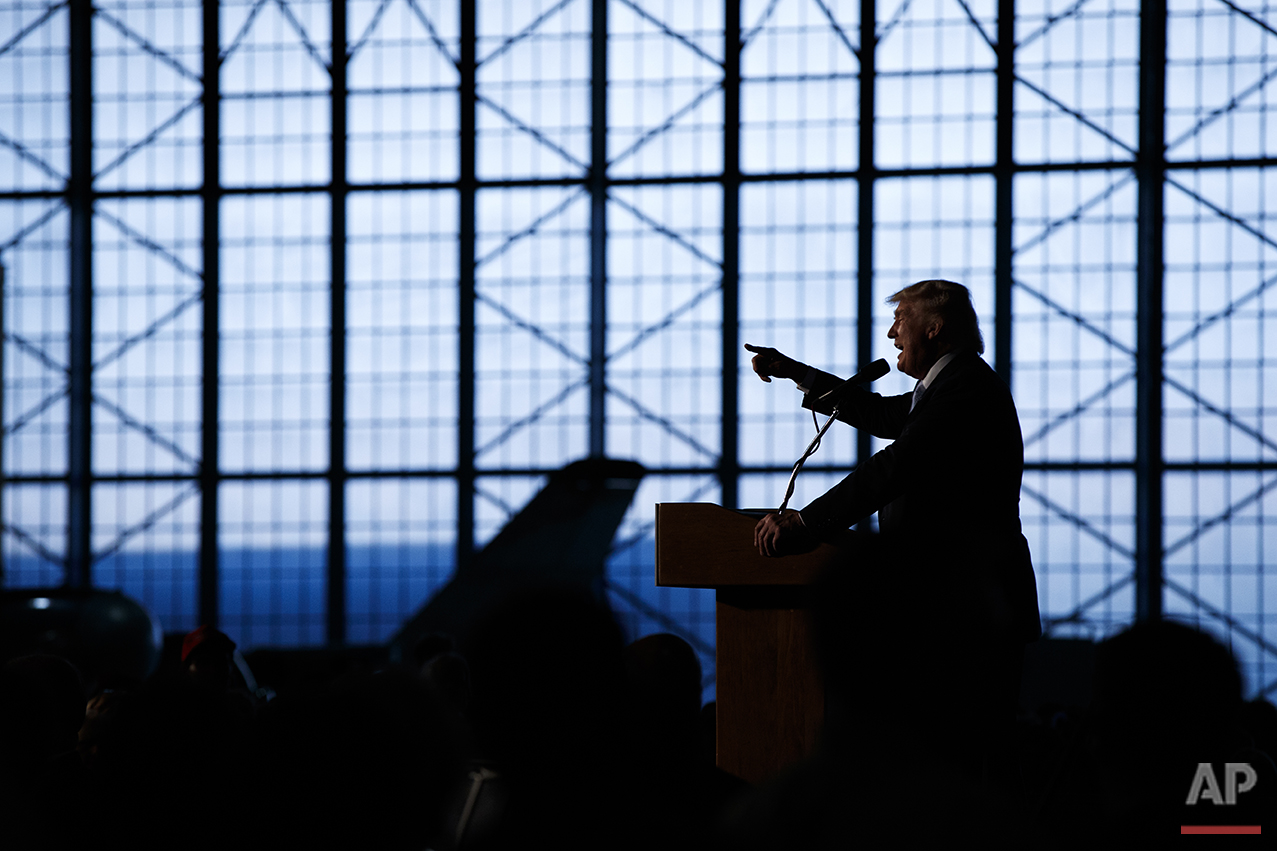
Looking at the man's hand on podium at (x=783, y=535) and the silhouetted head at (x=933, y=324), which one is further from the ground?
the silhouetted head at (x=933, y=324)

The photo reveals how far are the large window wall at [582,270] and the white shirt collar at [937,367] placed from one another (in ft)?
29.7

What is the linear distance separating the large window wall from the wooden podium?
30.5 ft

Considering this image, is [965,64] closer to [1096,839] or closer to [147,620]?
[147,620]

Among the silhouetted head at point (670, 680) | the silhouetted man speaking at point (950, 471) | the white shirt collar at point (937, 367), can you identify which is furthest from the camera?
the white shirt collar at point (937, 367)

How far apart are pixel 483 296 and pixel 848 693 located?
39.1 feet

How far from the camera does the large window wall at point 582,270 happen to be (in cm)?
1229

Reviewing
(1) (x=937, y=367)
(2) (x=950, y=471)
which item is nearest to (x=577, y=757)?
(2) (x=950, y=471)

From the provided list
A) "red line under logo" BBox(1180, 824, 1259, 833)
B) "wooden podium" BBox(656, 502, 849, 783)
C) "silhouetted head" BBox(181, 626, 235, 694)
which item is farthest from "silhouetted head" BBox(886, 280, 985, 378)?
"silhouetted head" BBox(181, 626, 235, 694)

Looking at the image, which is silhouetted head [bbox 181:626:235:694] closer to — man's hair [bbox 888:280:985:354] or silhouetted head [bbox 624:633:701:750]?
silhouetted head [bbox 624:633:701:750]

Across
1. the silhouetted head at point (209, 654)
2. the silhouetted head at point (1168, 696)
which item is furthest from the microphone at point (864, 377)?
the silhouetted head at point (209, 654)

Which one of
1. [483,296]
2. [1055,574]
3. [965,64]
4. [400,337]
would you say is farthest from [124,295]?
[1055,574]

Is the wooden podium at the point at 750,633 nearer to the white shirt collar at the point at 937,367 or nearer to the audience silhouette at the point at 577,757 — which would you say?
the white shirt collar at the point at 937,367

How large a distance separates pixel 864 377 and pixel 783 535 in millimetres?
644

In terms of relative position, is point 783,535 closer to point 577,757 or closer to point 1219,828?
point 1219,828
